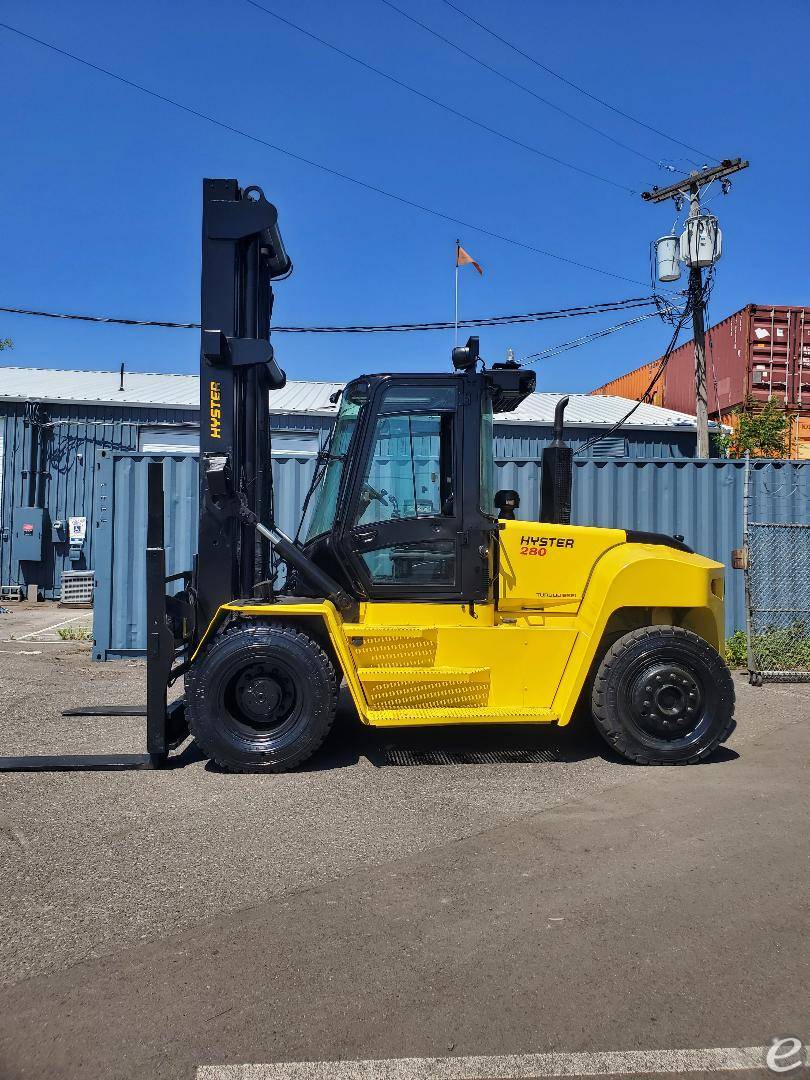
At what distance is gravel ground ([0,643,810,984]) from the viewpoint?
355cm

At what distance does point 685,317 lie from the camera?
52.2 feet

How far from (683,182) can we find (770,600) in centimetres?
903

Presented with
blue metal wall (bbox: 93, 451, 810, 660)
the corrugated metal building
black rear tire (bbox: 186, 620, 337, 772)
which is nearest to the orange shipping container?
the corrugated metal building

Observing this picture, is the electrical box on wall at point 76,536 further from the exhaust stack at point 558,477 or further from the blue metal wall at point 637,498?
the exhaust stack at point 558,477

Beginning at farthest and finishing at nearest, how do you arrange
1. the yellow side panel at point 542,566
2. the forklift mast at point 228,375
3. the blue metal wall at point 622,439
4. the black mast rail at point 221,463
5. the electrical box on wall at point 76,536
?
the blue metal wall at point 622,439
the electrical box on wall at point 76,536
the forklift mast at point 228,375
the yellow side panel at point 542,566
the black mast rail at point 221,463

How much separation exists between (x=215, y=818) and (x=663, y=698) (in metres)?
3.24

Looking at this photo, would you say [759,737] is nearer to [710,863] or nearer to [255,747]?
[710,863]

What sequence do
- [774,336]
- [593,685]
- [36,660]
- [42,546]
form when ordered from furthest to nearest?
[774,336], [42,546], [36,660], [593,685]

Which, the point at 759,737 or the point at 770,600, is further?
the point at 770,600

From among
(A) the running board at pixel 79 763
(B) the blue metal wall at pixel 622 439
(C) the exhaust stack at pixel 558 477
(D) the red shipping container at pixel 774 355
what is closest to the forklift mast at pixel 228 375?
(A) the running board at pixel 79 763

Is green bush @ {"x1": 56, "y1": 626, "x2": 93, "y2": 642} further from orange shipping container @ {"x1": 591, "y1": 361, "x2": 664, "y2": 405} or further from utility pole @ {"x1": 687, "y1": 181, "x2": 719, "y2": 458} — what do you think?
orange shipping container @ {"x1": 591, "y1": 361, "x2": 664, "y2": 405}

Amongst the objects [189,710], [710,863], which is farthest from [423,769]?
[710,863]

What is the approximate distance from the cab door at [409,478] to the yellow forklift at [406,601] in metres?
0.01

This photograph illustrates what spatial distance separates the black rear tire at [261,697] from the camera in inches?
219
